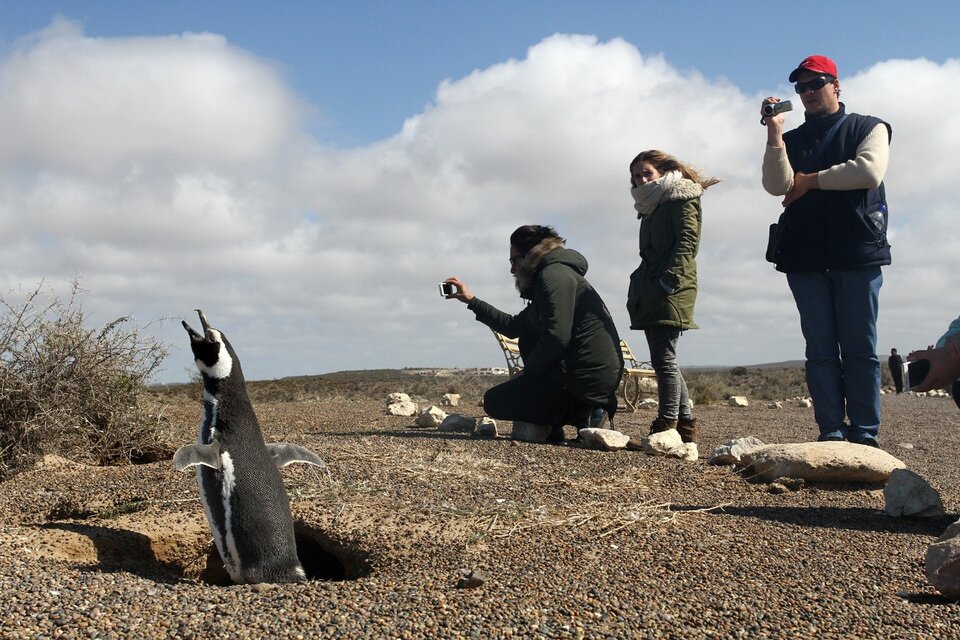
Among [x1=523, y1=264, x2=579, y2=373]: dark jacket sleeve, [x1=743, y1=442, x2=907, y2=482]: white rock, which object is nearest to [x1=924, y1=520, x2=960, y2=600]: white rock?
[x1=743, y1=442, x2=907, y2=482]: white rock

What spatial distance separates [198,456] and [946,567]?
3.17m

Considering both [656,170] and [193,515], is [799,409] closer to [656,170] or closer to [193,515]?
[656,170]

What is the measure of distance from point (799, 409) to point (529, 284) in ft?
27.0

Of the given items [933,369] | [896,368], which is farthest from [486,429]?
[933,369]

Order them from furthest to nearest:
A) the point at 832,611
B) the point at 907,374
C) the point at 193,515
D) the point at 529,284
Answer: the point at 529,284 < the point at 193,515 < the point at 907,374 < the point at 832,611

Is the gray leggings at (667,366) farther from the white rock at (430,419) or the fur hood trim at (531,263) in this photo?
the white rock at (430,419)

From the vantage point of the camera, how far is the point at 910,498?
4742 millimetres

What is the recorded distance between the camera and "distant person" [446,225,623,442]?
279 inches

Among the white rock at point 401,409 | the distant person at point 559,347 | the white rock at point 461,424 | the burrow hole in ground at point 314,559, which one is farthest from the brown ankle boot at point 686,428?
the white rock at point 401,409

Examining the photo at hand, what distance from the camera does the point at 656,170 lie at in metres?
6.91

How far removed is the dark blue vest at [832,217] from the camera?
19.2 ft

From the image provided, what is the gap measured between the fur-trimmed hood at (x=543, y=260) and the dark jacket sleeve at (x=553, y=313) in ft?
0.50

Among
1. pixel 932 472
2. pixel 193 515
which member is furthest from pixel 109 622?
pixel 932 472

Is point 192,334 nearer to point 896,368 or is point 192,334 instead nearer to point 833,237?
point 896,368
